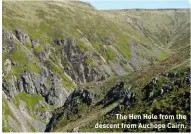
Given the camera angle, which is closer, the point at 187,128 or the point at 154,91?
the point at 187,128

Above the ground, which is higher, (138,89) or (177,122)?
(138,89)

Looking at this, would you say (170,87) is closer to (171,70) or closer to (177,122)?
(171,70)

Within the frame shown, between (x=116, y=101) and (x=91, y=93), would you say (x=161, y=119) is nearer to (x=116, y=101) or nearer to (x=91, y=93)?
(x=116, y=101)


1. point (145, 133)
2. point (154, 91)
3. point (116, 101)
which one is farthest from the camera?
point (116, 101)

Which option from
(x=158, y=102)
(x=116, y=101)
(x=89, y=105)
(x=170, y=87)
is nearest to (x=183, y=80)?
(x=170, y=87)

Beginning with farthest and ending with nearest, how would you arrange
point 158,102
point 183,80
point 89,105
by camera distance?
point 89,105, point 183,80, point 158,102

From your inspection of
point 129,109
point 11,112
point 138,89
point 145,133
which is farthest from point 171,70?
point 11,112

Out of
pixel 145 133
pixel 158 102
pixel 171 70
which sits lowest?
pixel 145 133

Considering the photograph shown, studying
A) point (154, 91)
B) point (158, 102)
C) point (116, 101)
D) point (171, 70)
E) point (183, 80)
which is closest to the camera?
point (158, 102)

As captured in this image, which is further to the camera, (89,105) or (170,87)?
(89,105)
